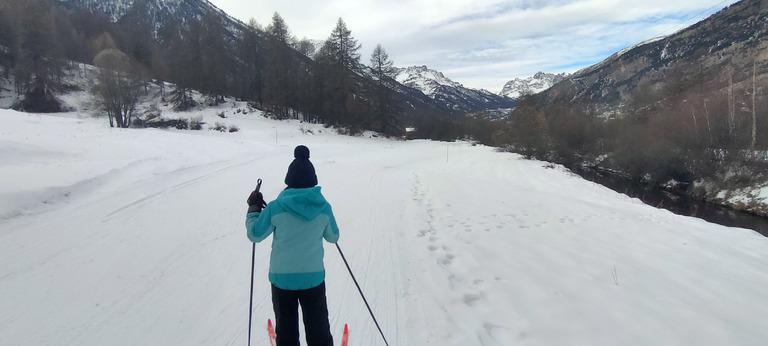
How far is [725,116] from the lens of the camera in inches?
833

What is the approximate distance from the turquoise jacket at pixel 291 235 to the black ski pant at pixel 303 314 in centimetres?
8

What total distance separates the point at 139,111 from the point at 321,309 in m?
38.1

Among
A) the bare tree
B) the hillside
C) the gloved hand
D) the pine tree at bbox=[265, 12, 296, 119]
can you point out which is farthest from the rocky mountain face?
the bare tree

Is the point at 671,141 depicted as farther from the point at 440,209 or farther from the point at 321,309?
the point at 321,309

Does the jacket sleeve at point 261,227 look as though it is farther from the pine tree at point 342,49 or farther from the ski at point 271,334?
the pine tree at point 342,49

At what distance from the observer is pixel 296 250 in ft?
8.70

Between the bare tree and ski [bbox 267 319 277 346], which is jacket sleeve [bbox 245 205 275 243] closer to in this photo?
ski [bbox 267 319 277 346]

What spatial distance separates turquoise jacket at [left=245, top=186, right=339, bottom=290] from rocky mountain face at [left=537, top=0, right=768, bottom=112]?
31.9 meters

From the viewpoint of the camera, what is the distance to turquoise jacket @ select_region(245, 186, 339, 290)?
8.59 ft

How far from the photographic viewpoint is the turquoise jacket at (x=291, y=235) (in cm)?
262

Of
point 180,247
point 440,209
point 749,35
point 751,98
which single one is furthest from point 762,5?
point 180,247

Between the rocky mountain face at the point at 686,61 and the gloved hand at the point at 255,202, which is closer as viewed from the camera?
the gloved hand at the point at 255,202

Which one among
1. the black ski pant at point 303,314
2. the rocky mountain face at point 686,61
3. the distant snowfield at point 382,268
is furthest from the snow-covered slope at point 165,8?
the black ski pant at point 303,314

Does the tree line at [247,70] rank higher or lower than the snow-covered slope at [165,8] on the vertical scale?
lower
